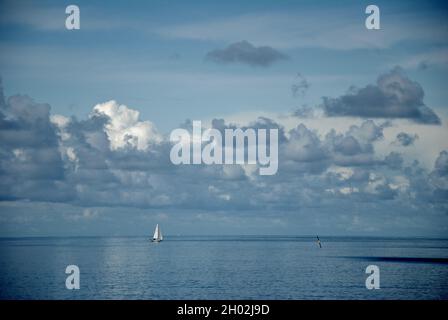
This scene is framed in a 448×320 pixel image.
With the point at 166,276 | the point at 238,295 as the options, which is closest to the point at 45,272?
the point at 166,276

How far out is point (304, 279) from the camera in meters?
122
